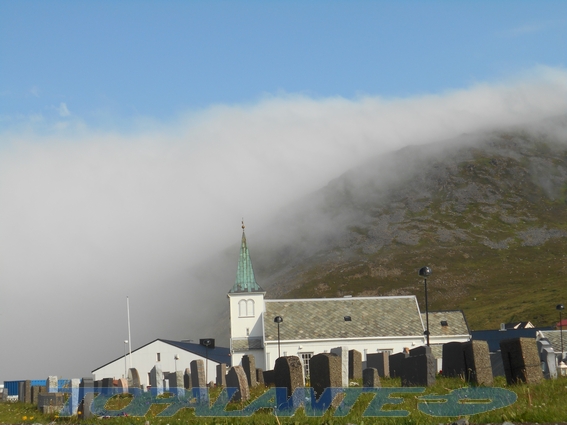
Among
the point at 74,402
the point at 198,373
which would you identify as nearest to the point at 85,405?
the point at 74,402

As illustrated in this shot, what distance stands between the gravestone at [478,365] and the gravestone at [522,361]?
482 millimetres

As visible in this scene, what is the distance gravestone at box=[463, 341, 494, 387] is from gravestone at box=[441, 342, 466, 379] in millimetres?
1857

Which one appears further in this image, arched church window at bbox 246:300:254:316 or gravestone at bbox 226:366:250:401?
arched church window at bbox 246:300:254:316

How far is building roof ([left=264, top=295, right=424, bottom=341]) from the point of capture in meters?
79.8

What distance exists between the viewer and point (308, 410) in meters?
15.0

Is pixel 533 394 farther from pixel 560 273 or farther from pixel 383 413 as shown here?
pixel 560 273

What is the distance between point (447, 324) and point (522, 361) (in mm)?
64078

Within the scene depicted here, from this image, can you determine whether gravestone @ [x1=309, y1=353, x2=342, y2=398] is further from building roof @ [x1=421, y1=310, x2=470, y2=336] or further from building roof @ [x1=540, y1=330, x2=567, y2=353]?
building roof @ [x1=421, y1=310, x2=470, y2=336]

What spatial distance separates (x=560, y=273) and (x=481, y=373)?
166741mm

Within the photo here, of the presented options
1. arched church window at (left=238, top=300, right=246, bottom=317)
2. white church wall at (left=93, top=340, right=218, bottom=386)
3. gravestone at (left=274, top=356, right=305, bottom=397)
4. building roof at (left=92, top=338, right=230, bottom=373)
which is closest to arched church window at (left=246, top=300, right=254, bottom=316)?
arched church window at (left=238, top=300, right=246, bottom=317)

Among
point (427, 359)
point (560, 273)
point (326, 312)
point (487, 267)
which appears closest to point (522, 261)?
point (487, 267)

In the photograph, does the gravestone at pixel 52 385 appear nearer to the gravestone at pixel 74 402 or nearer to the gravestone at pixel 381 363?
the gravestone at pixel 74 402

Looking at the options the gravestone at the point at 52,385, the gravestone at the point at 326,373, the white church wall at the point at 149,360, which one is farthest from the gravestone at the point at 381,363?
the white church wall at the point at 149,360

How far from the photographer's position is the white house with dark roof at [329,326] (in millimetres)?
78688
